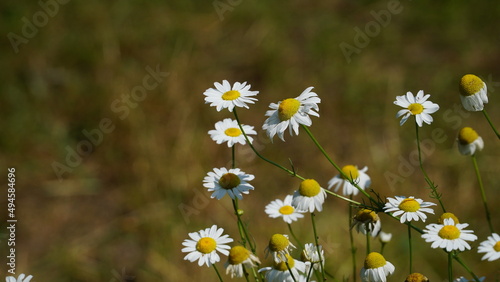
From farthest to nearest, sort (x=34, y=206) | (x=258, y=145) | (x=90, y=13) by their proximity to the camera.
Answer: (x=90, y=13), (x=258, y=145), (x=34, y=206)

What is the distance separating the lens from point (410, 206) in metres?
0.65

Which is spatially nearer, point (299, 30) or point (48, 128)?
point (48, 128)

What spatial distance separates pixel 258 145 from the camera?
203cm

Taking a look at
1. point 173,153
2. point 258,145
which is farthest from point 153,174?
point 258,145

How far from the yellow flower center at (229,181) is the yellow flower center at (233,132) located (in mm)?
86

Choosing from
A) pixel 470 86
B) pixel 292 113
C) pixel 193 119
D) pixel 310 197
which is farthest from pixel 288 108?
pixel 193 119

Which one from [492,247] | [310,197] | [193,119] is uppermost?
[193,119]

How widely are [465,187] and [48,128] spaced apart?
1.44 meters

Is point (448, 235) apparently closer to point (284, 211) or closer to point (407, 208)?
point (407, 208)

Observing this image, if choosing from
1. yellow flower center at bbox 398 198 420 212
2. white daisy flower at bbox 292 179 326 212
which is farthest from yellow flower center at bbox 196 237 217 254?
yellow flower center at bbox 398 198 420 212

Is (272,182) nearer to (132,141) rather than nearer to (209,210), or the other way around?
(209,210)

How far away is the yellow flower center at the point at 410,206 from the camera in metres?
0.64

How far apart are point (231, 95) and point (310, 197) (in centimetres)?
17

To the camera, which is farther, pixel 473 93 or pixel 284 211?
pixel 284 211
